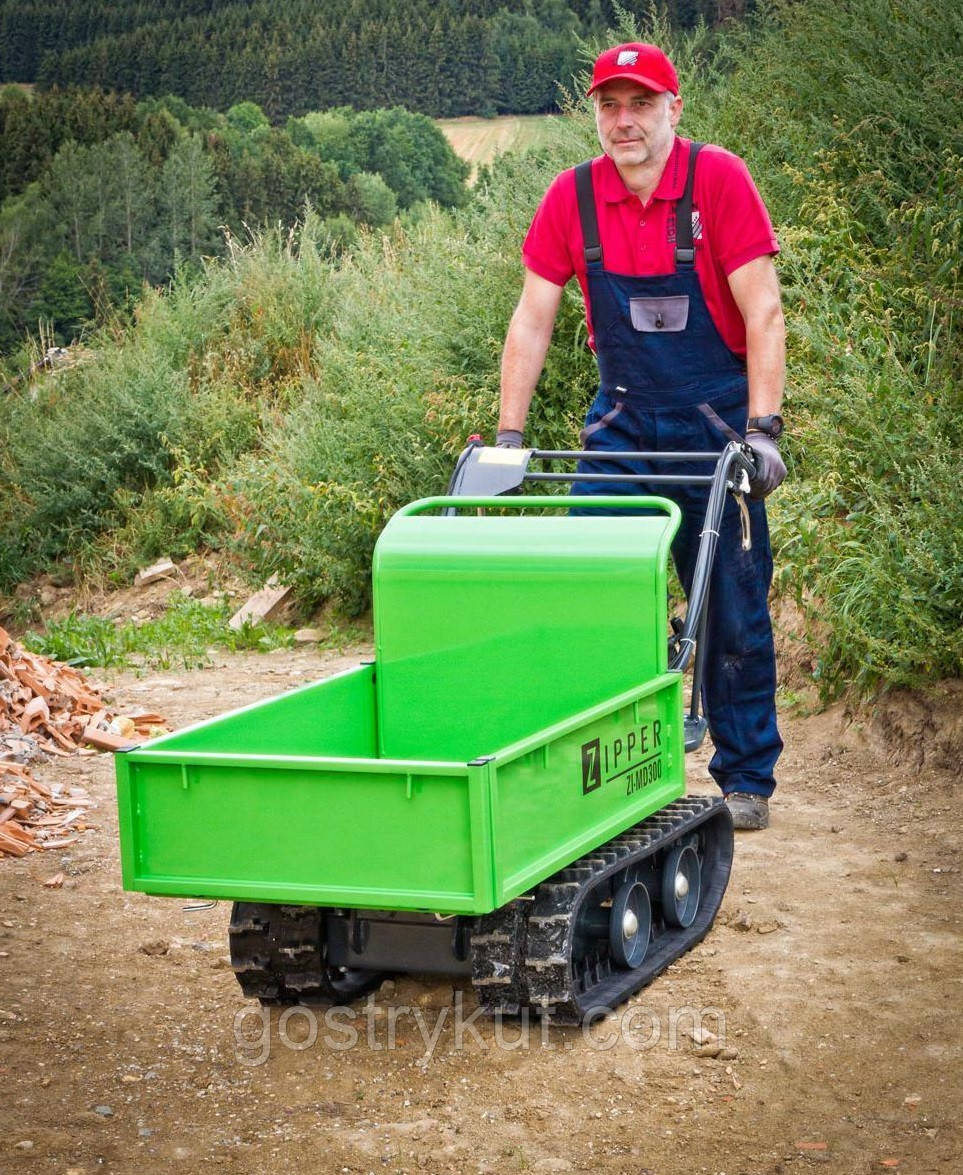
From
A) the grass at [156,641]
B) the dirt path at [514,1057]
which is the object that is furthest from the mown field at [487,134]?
the dirt path at [514,1057]

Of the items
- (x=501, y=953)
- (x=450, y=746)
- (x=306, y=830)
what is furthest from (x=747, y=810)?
(x=306, y=830)

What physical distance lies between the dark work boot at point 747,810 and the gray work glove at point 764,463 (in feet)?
3.77

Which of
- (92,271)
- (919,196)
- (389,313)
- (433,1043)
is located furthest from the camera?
(92,271)

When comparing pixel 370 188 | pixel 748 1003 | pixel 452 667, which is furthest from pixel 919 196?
pixel 370 188

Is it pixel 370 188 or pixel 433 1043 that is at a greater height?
pixel 370 188

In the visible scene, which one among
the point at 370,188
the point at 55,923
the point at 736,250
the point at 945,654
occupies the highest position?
the point at 370,188

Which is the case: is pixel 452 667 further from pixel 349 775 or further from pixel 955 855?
pixel 955 855

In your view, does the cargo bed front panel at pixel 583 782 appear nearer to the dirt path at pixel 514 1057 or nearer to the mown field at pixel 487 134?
the dirt path at pixel 514 1057

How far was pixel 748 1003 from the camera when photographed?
3.62 m

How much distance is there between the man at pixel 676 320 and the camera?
4.32 m

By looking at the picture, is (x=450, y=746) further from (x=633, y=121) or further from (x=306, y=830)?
(x=633, y=121)

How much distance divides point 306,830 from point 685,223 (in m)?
2.16

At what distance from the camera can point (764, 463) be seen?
4215 millimetres

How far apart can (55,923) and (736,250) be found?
8.98 feet
